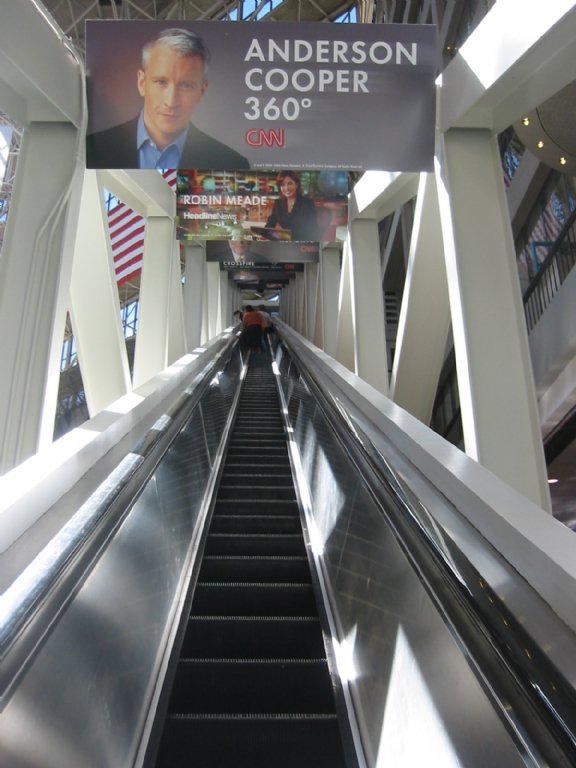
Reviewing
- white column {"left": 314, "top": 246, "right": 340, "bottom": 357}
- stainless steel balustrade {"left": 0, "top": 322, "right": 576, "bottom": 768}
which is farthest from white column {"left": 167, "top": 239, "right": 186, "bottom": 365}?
stainless steel balustrade {"left": 0, "top": 322, "right": 576, "bottom": 768}

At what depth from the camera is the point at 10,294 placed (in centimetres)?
408

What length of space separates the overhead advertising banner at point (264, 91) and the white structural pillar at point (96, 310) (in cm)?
131

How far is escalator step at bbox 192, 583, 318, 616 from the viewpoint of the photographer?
10.1 ft

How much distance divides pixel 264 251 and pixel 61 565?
11.8 meters

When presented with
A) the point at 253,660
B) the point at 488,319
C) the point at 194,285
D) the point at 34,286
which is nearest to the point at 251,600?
the point at 253,660

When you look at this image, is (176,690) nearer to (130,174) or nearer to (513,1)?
(513,1)

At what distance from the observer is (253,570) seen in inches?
134

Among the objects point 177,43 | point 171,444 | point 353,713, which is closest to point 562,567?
point 353,713

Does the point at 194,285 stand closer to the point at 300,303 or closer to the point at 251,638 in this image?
the point at 300,303

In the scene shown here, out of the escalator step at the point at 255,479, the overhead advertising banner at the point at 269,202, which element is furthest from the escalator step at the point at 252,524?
the overhead advertising banner at the point at 269,202

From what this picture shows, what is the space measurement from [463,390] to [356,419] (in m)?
1.29

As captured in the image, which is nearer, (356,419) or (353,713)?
(353,713)

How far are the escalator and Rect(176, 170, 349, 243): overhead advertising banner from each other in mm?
4058

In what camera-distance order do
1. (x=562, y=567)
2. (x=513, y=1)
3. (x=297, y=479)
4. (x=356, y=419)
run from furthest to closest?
(x=297, y=479) → (x=513, y=1) → (x=356, y=419) → (x=562, y=567)
